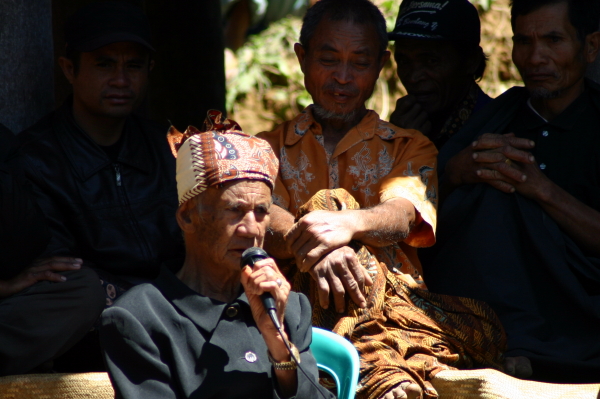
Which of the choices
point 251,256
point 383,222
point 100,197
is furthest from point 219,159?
point 100,197

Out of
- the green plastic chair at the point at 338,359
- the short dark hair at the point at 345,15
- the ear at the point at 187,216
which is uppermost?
the short dark hair at the point at 345,15

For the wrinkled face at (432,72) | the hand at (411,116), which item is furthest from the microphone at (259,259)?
the wrinkled face at (432,72)

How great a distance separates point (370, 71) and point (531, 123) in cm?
93

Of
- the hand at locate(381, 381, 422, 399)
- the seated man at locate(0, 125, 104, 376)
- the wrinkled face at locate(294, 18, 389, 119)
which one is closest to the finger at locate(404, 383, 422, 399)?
the hand at locate(381, 381, 422, 399)

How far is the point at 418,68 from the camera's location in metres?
4.76

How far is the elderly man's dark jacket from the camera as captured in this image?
11.8 ft

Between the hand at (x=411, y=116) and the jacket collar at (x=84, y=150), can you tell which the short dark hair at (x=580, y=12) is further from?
the jacket collar at (x=84, y=150)

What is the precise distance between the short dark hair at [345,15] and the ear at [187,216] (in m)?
1.60

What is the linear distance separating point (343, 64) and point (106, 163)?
126 cm

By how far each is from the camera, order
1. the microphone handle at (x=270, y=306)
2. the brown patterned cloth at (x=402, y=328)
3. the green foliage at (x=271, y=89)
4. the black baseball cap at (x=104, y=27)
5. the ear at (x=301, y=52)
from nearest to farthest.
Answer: the microphone handle at (x=270, y=306)
the brown patterned cloth at (x=402, y=328)
the black baseball cap at (x=104, y=27)
the ear at (x=301, y=52)
the green foliage at (x=271, y=89)

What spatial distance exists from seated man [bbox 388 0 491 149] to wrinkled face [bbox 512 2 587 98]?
0.73 meters

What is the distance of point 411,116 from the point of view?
4.49 m

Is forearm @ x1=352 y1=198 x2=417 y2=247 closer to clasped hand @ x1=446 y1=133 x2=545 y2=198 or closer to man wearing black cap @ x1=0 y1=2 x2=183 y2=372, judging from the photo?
clasped hand @ x1=446 y1=133 x2=545 y2=198

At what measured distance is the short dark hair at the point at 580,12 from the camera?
3.98 metres
